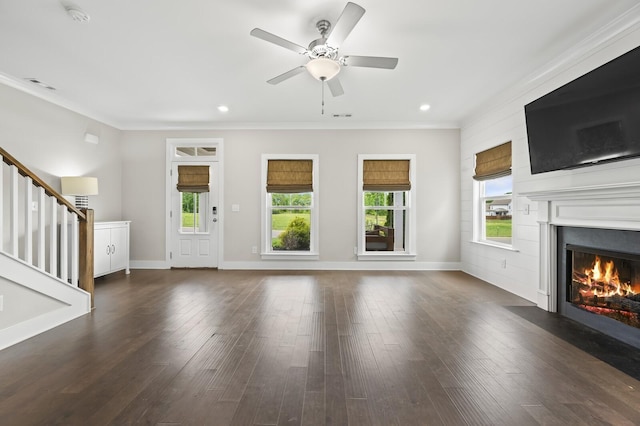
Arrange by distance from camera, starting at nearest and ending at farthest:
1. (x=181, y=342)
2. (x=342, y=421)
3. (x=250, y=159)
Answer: (x=342, y=421) < (x=181, y=342) < (x=250, y=159)

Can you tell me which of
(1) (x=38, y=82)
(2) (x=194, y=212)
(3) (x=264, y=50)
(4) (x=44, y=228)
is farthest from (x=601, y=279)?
(1) (x=38, y=82)

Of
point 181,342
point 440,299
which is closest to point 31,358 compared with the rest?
point 181,342

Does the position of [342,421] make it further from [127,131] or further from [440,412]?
[127,131]

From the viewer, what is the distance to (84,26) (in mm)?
2686

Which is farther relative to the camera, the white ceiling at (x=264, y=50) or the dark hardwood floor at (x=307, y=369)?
the white ceiling at (x=264, y=50)

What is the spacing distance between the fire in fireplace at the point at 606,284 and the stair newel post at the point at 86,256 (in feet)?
16.8

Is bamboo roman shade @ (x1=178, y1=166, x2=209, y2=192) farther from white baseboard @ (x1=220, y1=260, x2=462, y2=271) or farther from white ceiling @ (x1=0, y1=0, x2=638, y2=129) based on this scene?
white baseboard @ (x1=220, y1=260, x2=462, y2=271)

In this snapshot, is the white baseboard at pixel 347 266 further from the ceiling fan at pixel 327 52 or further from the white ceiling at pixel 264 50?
the ceiling fan at pixel 327 52

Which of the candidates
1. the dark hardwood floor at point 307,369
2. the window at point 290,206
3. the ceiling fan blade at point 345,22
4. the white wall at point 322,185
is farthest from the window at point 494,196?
the ceiling fan blade at point 345,22

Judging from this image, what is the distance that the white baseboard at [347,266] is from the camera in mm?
5609

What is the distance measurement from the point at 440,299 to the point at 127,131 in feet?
19.7

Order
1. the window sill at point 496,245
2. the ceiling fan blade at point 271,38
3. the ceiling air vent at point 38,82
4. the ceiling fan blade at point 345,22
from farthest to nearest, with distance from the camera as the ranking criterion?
the window sill at point 496,245 < the ceiling air vent at point 38,82 < the ceiling fan blade at point 271,38 < the ceiling fan blade at point 345,22

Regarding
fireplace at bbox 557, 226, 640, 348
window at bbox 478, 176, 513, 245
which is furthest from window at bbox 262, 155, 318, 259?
fireplace at bbox 557, 226, 640, 348

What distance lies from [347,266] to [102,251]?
13.0 ft
